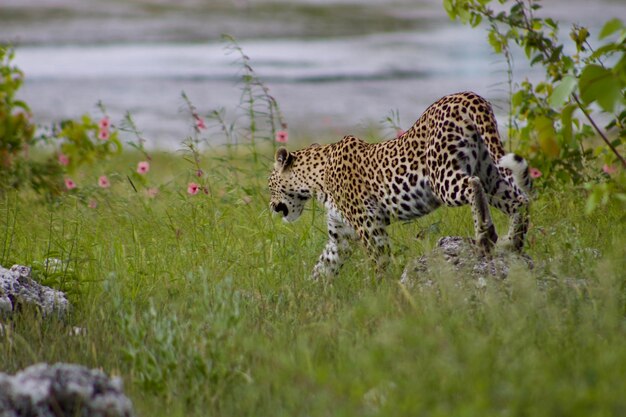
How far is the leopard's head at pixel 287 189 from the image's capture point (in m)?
6.96

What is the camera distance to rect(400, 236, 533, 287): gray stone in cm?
520

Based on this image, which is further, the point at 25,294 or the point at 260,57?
the point at 260,57

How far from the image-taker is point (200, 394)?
4160 millimetres

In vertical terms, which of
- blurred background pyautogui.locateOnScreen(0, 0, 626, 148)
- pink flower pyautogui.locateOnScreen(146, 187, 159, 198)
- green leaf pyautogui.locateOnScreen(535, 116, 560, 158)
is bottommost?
blurred background pyautogui.locateOnScreen(0, 0, 626, 148)

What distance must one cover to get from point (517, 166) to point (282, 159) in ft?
6.11

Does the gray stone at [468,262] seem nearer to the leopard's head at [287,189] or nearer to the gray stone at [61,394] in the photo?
the leopard's head at [287,189]

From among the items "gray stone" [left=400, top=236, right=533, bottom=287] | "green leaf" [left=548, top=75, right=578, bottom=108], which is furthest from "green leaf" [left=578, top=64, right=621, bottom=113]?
"gray stone" [left=400, top=236, right=533, bottom=287]

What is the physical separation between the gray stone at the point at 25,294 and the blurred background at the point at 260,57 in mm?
7437

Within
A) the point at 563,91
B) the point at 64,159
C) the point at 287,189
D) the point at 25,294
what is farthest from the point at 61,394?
the point at 64,159

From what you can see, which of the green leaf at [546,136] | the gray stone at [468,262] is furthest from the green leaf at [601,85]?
the gray stone at [468,262]

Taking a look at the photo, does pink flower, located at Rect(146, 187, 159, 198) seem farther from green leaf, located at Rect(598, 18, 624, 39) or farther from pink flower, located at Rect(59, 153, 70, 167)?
green leaf, located at Rect(598, 18, 624, 39)

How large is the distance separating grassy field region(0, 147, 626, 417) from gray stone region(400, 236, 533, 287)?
11cm

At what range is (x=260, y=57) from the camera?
20.8 metres

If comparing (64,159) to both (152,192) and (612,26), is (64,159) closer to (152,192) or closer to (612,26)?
(152,192)
